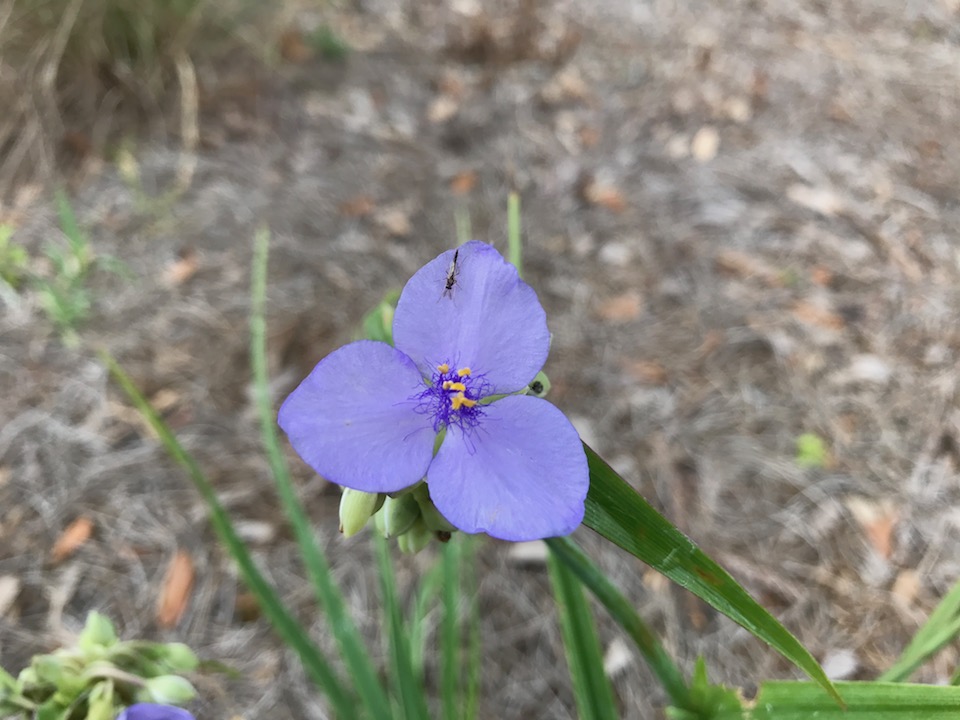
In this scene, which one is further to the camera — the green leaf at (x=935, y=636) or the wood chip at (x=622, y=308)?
the wood chip at (x=622, y=308)

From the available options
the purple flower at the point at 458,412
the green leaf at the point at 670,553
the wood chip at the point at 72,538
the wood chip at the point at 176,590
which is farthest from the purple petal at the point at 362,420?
the wood chip at the point at 72,538

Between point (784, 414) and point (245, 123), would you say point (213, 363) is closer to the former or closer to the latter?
point (245, 123)

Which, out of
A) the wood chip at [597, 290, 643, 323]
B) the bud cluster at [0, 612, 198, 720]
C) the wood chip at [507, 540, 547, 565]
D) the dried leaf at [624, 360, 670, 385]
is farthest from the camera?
the wood chip at [597, 290, 643, 323]

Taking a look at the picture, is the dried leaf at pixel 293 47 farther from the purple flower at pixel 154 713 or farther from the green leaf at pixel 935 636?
the green leaf at pixel 935 636

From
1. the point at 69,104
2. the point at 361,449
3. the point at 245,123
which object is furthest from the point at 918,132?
the point at 69,104

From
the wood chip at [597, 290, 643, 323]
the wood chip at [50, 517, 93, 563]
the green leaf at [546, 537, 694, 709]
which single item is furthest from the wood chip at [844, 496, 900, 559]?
the wood chip at [50, 517, 93, 563]

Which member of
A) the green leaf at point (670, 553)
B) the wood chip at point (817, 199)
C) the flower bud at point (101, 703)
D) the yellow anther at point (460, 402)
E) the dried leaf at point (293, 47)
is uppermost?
the yellow anther at point (460, 402)

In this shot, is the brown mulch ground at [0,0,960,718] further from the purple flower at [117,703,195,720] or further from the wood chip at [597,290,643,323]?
the purple flower at [117,703,195,720]
